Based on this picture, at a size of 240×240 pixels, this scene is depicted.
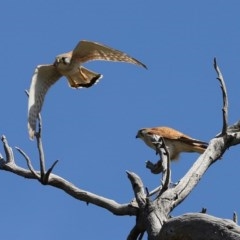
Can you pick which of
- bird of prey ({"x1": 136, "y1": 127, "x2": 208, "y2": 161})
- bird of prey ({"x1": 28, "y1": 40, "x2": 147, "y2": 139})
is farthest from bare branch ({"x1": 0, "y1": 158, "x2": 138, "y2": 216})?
bird of prey ({"x1": 28, "y1": 40, "x2": 147, "y2": 139})

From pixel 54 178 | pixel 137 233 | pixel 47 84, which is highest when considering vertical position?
pixel 47 84

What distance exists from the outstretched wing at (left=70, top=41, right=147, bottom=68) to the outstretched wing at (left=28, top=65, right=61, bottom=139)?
0.33 meters

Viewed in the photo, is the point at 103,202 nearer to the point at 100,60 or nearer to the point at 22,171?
the point at 22,171

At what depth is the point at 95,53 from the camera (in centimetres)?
930

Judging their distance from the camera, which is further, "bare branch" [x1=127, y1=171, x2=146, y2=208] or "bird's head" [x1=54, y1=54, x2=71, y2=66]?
"bird's head" [x1=54, y1=54, x2=71, y2=66]

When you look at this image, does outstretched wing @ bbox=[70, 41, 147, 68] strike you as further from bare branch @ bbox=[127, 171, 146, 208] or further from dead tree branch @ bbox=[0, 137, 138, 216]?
bare branch @ bbox=[127, 171, 146, 208]

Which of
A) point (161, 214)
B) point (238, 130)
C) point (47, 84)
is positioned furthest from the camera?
point (47, 84)

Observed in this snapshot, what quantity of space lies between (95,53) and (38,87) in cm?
85

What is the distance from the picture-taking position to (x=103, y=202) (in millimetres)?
6375

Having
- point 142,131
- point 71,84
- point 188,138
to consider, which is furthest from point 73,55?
point 188,138

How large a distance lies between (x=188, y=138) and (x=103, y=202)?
2138 millimetres

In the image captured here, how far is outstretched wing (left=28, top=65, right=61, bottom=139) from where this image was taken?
25.8 feet

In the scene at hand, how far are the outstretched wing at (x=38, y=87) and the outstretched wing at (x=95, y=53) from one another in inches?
12.8

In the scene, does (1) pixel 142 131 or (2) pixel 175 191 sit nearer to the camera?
(2) pixel 175 191
